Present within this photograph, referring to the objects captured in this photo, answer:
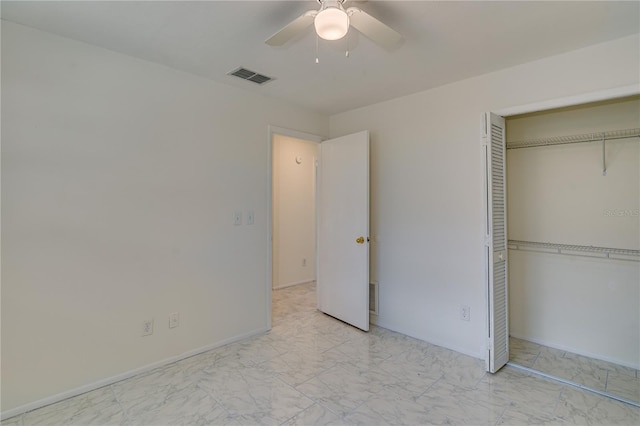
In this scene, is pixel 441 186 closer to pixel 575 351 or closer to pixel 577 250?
pixel 577 250

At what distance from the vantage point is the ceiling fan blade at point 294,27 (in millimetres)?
1569

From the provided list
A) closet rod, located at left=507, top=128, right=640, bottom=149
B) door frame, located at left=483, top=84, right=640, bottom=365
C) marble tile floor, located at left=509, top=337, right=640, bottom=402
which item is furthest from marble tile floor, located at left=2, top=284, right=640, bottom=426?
closet rod, located at left=507, top=128, right=640, bottom=149

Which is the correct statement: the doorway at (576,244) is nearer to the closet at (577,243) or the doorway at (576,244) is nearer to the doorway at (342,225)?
the closet at (577,243)

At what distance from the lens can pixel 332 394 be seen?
2223 mm

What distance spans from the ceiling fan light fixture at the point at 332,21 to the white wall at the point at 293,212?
3.43 m

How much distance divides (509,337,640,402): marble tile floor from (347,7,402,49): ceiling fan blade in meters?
2.70

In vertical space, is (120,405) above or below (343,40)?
below

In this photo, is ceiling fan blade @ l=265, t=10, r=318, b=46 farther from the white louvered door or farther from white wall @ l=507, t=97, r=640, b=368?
white wall @ l=507, t=97, r=640, b=368

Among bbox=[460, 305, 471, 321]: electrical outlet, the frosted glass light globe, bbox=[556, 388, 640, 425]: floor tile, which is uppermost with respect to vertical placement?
the frosted glass light globe

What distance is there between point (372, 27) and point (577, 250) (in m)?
2.67

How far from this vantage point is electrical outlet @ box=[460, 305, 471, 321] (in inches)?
112

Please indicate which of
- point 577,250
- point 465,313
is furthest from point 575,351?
point 465,313

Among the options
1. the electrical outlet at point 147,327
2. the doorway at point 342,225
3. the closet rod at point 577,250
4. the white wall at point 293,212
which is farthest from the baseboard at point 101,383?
the closet rod at point 577,250

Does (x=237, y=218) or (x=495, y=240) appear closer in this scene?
(x=495, y=240)
